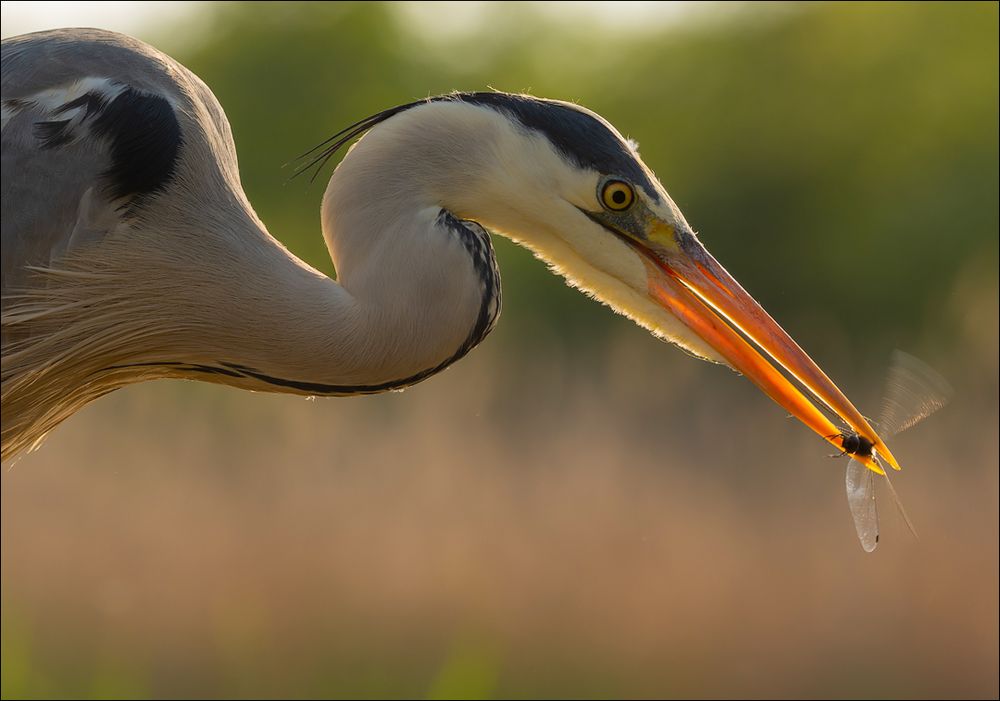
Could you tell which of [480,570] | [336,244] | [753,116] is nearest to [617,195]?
[336,244]

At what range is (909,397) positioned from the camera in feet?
9.45

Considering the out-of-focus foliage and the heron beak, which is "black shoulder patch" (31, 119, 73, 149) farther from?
the out-of-focus foliage

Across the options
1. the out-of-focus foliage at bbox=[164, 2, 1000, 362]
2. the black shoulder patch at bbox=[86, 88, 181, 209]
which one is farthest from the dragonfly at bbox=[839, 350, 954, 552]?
the out-of-focus foliage at bbox=[164, 2, 1000, 362]

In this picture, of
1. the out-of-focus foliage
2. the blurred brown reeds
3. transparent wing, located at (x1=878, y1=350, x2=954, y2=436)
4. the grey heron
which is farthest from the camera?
the out-of-focus foliage

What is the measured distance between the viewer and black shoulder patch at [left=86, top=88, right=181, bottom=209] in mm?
2656

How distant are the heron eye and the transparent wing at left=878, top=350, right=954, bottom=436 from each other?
0.67 meters

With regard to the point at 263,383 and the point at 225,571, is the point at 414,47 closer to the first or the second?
the point at 225,571

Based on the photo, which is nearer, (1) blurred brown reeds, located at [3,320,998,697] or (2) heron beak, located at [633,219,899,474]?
(2) heron beak, located at [633,219,899,474]

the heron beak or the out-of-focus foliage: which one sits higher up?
the out-of-focus foliage

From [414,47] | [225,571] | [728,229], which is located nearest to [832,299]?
[728,229]

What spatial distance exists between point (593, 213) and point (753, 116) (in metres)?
16.1

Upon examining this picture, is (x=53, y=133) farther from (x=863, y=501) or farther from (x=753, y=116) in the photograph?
(x=753, y=116)

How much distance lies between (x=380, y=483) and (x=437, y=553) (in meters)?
0.45

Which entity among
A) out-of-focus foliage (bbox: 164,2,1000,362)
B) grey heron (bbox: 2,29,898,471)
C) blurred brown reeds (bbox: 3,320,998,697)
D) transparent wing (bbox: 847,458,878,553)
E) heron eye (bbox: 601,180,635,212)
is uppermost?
out-of-focus foliage (bbox: 164,2,1000,362)
